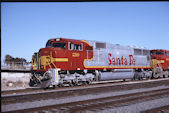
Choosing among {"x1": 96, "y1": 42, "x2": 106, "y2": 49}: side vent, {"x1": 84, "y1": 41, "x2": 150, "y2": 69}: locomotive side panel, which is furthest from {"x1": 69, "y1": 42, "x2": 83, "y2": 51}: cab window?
{"x1": 96, "y1": 42, "x2": 106, "y2": 49}: side vent

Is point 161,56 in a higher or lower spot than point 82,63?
higher

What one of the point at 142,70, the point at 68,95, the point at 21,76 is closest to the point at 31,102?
the point at 68,95

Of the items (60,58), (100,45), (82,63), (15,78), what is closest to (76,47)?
(82,63)

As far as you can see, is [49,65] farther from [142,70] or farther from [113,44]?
[142,70]

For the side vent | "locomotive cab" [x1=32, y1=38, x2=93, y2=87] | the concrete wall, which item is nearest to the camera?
"locomotive cab" [x1=32, y1=38, x2=93, y2=87]

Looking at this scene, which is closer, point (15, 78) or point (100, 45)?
point (100, 45)

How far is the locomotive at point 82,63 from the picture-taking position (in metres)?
12.8

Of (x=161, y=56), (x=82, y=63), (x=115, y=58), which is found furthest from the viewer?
(x=161, y=56)

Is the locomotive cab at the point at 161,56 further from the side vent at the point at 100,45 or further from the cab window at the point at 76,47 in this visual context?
the cab window at the point at 76,47

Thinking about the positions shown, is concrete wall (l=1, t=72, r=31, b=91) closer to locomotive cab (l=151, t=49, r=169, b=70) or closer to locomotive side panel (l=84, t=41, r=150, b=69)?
locomotive side panel (l=84, t=41, r=150, b=69)

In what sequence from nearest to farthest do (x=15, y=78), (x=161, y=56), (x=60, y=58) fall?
1. (x=60, y=58)
2. (x=15, y=78)
3. (x=161, y=56)

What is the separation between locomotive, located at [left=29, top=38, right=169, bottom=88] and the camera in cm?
1275

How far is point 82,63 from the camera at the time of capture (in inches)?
559

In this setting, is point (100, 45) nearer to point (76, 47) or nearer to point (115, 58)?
point (115, 58)
